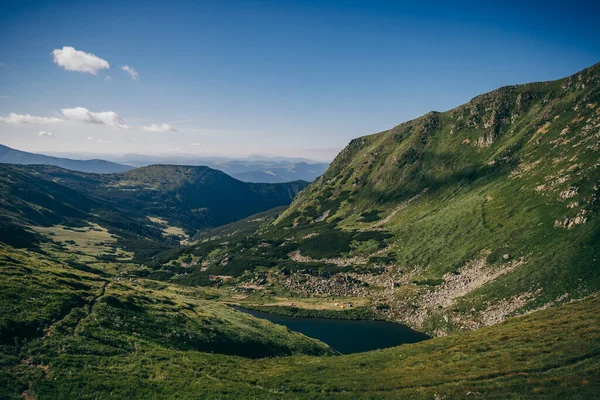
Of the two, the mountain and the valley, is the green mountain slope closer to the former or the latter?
the valley

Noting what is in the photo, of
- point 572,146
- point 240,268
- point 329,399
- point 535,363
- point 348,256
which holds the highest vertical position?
point 572,146

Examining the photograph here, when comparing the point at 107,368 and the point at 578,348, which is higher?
the point at 578,348

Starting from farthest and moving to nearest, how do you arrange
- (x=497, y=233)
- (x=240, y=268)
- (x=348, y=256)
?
1. (x=240, y=268)
2. (x=348, y=256)
3. (x=497, y=233)

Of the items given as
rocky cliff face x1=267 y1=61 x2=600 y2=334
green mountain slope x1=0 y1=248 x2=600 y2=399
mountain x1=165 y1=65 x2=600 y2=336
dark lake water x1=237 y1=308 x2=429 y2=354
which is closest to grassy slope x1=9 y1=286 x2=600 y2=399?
green mountain slope x1=0 y1=248 x2=600 y2=399

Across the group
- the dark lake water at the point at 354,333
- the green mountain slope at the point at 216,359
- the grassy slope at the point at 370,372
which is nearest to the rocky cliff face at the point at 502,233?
the dark lake water at the point at 354,333

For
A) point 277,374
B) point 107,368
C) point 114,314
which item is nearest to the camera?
point 107,368

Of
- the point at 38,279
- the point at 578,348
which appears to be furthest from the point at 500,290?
the point at 38,279

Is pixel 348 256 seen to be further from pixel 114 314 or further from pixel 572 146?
pixel 114 314
